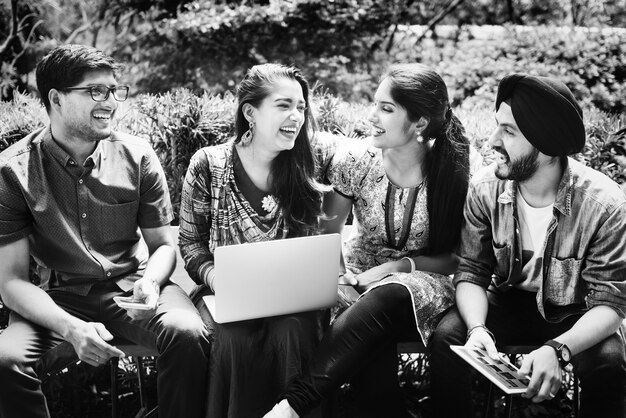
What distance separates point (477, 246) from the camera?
3516mm

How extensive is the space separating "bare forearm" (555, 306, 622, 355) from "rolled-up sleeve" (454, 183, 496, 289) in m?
0.48

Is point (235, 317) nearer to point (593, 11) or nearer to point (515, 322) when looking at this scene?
point (515, 322)

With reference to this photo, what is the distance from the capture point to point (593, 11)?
8.59 metres

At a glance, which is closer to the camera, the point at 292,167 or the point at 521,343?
the point at 521,343

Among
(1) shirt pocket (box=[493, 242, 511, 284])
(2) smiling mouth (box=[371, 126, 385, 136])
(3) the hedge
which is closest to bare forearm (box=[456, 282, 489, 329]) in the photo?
(1) shirt pocket (box=[493, 242, 511, 284])

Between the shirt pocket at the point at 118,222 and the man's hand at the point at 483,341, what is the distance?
5.32 feet

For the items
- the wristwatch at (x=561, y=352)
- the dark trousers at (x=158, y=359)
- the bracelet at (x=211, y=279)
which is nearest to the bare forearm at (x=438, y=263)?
the wristwatch at (x=561, y=352)

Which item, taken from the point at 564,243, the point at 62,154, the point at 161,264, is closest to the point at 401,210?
the point at 564,243

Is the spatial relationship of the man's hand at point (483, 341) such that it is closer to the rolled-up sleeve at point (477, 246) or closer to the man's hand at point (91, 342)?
the rolled-up sleeve at point (477, 246)

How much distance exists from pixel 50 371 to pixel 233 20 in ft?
15.9

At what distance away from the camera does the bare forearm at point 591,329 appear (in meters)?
3.08

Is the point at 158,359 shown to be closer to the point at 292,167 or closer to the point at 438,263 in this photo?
the point at 292,167

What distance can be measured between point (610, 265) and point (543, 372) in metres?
0.59

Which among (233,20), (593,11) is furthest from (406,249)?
(593,11)
